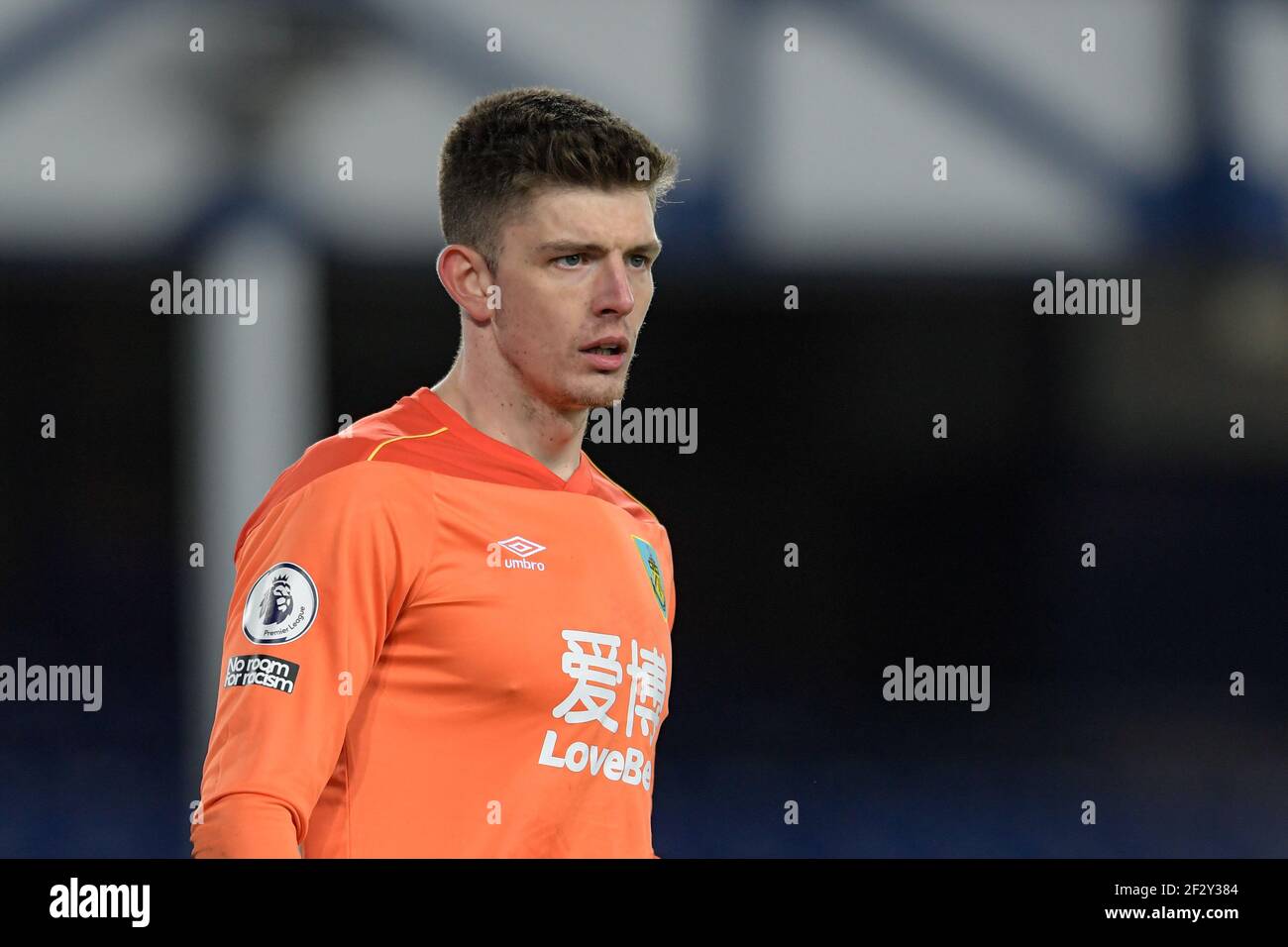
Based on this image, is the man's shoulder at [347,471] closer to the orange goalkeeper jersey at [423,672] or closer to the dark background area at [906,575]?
the orange goalkeeper jersey at [423,672]

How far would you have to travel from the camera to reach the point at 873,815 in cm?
746

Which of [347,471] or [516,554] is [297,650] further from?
[516,554]

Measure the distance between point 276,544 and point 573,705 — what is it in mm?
475

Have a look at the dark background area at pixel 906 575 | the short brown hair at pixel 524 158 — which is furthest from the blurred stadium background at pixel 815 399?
the short brown hair at pixel 524 158

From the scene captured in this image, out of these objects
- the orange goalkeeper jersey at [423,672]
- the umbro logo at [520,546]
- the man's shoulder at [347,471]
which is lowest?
the orange goalkeeper jersey at [423,672]

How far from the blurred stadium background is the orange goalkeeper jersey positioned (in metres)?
4.09

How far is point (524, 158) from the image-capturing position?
2160 mm

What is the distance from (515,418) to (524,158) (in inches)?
15.9

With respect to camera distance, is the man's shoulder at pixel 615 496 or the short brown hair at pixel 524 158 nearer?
the short brown hair at pixel 524 158

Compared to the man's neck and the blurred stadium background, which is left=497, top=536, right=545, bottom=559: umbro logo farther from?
the blurred stadium background

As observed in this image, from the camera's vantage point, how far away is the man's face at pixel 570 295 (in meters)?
2.12

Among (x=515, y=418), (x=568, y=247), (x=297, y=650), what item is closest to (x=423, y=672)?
(x=297, y=650)

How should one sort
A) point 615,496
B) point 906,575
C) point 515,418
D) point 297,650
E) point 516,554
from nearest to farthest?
point 297,650, point 516,554, point 515,418, point 615,496, point 906,575

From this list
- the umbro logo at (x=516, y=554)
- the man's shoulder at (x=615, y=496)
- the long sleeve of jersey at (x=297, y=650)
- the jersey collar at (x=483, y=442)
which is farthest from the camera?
the man's shoulder at (x=615, y=496)
